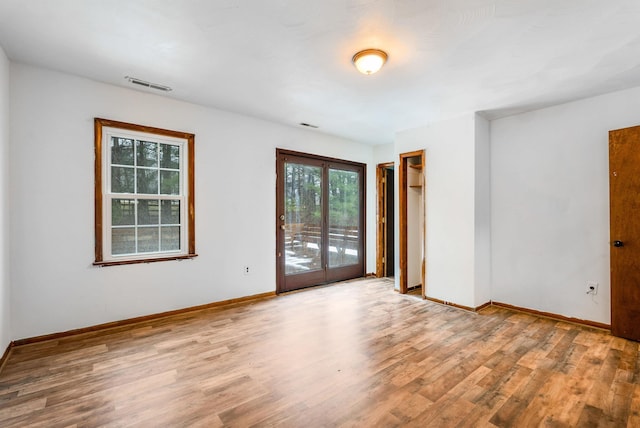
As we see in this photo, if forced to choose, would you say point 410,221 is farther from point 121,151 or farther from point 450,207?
point 121,151

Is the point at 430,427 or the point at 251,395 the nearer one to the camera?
the point at 430,427

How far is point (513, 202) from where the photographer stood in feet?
13.2

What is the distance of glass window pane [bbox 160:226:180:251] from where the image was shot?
3631mm

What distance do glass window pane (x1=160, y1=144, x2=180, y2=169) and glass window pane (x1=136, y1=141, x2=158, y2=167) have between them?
7 cm

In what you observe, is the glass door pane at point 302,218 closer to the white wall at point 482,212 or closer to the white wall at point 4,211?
the white wall at point 482,212

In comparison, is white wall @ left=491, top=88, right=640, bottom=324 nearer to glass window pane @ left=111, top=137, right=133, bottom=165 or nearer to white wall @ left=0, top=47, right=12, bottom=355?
glass window pane @ left=111, top=137, right=133, bottom=165

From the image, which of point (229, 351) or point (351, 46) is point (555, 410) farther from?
point (351, 46)

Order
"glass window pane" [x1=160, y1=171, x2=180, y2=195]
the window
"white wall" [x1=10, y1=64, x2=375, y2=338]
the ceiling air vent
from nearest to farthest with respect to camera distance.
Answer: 1. "white wall" [x1=10, y1=64, x2=375, y2=338]
2. the ceiling air vent
3. the window
4. "glass window pane" [x1=160, y1=171, x2=180, y2=195]

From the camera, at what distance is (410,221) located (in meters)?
4.92

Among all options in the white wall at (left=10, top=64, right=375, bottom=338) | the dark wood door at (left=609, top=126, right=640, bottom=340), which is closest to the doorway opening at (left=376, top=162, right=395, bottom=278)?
the white wall at (left=10, top=64, right=375, bottom=338)

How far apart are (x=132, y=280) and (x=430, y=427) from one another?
3.23m

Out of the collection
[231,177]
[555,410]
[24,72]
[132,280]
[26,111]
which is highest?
[24,72]

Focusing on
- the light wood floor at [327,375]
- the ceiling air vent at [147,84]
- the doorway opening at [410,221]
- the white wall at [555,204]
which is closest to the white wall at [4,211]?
the light wood floor at [327,375]

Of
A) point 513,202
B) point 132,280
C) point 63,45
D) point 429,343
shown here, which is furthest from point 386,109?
point 132,280
